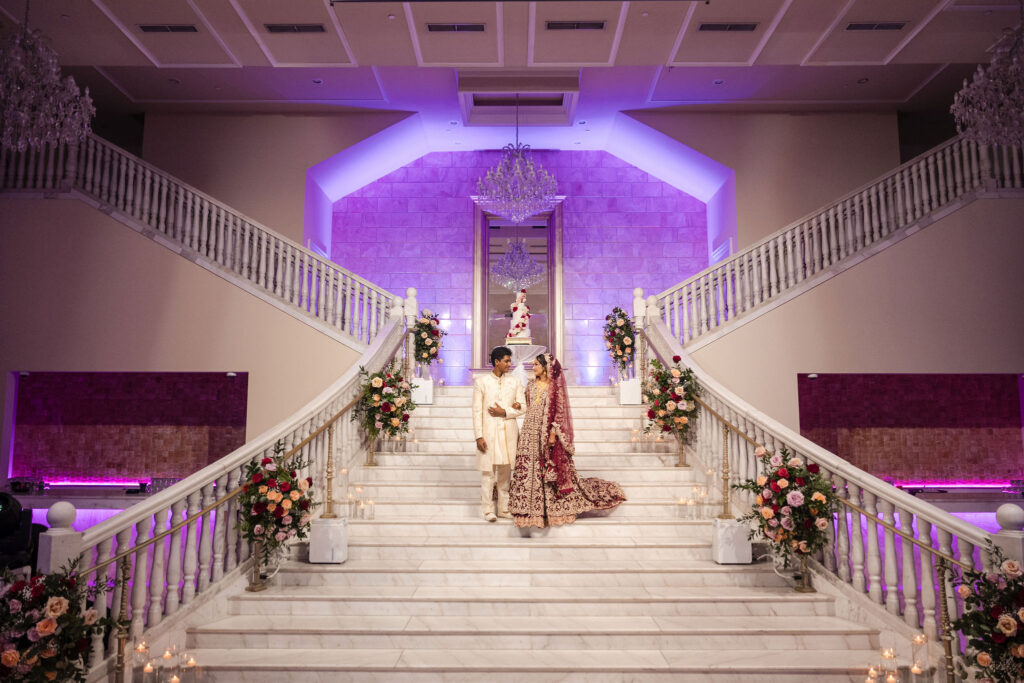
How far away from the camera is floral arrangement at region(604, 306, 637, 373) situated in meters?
8.98

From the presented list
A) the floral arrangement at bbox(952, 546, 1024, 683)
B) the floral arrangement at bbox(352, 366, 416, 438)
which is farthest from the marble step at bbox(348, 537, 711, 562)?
the floral arrangement at bbox(952, 546, 1024, 683)

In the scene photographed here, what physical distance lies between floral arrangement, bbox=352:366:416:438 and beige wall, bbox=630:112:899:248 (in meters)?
6.71

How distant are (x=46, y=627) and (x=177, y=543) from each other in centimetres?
125

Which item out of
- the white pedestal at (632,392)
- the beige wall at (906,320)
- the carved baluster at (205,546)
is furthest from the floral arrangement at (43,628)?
the beige wall at (906,320)

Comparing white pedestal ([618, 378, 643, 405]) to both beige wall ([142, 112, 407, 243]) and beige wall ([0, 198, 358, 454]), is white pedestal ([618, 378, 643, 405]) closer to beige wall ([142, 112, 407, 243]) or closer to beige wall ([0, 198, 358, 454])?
beige wall ([0, 198, 358, 454])

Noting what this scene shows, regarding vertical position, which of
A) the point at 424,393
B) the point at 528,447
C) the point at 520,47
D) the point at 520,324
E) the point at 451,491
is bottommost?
the point at 451,491

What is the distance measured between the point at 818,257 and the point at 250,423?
25.9 ft

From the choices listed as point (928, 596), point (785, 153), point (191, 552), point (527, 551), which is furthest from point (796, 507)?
point (785, 153)

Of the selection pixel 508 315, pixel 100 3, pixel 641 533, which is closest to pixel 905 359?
pixel 641 533

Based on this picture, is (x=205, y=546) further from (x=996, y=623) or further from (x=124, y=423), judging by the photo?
(x=124, y=423)

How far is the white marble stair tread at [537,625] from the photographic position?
169 inches

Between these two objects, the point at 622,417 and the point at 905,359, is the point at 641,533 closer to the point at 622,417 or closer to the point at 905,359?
the point at 622,417

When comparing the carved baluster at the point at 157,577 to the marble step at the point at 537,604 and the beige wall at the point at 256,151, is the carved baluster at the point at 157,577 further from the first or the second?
the beige wall at the point at 256,151

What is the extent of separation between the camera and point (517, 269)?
41.7ft
